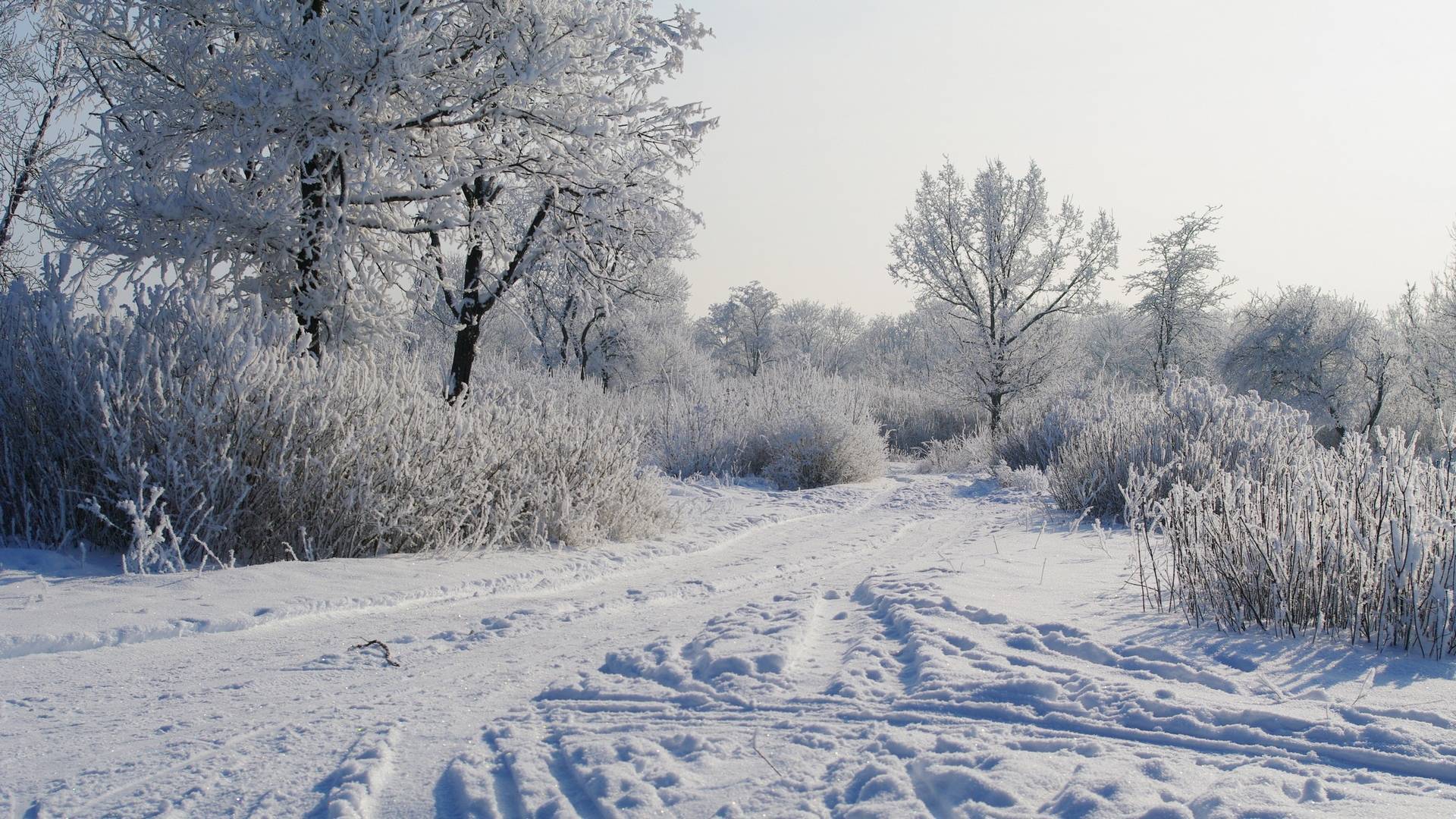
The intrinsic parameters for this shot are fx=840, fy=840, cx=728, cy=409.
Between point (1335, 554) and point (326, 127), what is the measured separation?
733 centimetres

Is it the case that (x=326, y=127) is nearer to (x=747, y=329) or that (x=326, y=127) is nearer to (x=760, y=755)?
(x=760, y=755)

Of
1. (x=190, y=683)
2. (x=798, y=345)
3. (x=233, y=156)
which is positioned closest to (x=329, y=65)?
(x=233, y=156)

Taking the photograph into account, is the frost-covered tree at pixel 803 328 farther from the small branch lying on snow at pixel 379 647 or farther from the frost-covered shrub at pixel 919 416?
the small branch lying on snow at pixel 379 647

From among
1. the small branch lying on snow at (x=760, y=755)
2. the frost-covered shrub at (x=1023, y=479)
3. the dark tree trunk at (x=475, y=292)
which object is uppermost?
the dark tree trunk at (x=475, y=292)

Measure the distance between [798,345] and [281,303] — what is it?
170 ft

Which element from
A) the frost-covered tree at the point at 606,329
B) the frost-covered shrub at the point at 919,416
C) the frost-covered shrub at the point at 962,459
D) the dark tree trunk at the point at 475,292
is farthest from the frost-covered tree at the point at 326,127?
the frost-covered tree at the point at 606,329

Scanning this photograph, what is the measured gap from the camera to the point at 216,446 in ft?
16.3

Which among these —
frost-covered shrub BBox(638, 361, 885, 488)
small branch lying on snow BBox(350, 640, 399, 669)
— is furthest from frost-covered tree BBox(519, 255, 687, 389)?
small branch lying on snow BBox(350, 640, 399, 669)

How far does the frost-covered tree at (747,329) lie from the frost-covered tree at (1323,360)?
29.4 m

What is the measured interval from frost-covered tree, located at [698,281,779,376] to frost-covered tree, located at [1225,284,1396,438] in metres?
29.4

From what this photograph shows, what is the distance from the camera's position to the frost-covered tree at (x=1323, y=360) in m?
26.3

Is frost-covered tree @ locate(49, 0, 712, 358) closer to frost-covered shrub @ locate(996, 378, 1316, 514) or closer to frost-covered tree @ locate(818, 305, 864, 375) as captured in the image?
frost-covered shrub @ locate(996, 378, 1316, 514)

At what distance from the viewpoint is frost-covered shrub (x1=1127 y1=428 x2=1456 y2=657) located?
3.04 m

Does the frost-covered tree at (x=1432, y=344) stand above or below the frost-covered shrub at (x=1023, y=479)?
above
